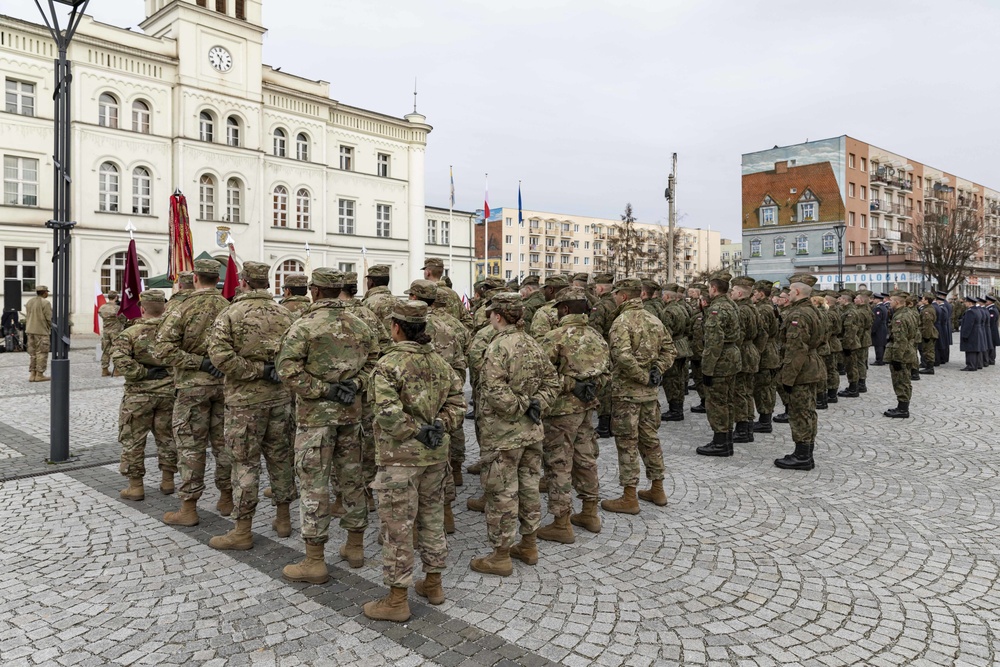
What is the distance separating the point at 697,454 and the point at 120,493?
7059 mm

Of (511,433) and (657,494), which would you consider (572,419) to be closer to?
(511,433)

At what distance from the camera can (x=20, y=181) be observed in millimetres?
27562

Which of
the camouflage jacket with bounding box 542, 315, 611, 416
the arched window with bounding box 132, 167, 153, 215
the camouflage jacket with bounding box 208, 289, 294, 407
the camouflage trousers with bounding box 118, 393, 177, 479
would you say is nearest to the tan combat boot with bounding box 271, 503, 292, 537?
the camouflage jacket with bounding box 208, 289, 294, 407

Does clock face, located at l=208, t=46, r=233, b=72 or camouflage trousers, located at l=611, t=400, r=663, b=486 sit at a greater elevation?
clock face, located at l=208, t=46, r=233, b=72

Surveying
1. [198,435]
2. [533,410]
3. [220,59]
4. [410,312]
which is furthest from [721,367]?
Answer: [220,59]

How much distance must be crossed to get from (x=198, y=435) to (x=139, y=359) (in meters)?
1.29

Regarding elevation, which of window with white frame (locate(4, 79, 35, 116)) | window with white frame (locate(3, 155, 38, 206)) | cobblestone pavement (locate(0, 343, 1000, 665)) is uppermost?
window with white frame (locate(4, 79, 35, 116))

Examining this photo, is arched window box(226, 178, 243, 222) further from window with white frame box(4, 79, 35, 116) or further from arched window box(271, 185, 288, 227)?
window with white frame box(4, 79, 35, 116)

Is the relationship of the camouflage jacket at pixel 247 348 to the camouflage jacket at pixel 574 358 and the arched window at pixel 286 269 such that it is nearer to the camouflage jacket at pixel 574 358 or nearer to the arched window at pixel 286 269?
the camouflage jacket at pixel 574 358

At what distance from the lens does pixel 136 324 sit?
6801 mm

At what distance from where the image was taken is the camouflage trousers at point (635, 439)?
20.8 ft

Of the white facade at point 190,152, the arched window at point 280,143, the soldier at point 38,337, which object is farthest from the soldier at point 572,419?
the arched window at point 280,143

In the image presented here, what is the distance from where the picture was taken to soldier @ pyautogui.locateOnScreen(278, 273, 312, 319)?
620 centimetres

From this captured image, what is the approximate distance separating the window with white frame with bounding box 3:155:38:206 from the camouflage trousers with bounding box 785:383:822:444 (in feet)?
105
